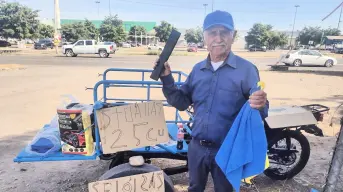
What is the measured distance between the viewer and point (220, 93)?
2078 millimetres

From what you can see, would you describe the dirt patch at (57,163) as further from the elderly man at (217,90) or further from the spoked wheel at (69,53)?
the spoked wheel at (69,53)

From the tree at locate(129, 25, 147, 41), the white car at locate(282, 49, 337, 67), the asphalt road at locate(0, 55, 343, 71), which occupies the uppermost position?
the tree at locate(129, 25, 147, 41)

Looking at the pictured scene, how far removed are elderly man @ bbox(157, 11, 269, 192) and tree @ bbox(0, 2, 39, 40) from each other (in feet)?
135

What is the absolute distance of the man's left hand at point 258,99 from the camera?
5.96 ft

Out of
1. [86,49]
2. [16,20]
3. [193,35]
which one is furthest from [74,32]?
[193,35]

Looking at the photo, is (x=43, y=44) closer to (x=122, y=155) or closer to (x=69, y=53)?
(x=69, y=53)

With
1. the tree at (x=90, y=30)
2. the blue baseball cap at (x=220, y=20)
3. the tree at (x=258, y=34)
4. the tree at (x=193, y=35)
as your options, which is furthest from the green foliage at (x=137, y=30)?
the blue baseball cap at (x=220, y=20)

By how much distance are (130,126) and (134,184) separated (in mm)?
510

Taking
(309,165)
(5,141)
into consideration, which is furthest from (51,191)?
(309,165)

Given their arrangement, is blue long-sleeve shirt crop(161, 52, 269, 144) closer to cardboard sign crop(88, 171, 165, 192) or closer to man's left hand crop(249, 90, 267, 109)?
man's left hand crop(249, 90, 267, 109)

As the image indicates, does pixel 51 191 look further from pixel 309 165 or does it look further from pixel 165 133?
pixel 309 165

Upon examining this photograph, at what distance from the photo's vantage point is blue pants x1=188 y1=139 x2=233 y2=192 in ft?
7.06

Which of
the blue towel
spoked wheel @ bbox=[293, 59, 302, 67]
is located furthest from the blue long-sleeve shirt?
spoked wheel @ bbox=[293, 59, 302, 67]

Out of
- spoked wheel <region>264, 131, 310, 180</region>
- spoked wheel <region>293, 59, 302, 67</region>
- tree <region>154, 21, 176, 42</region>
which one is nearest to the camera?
spoked wheel <region>264, 131, 310, 180</region>
